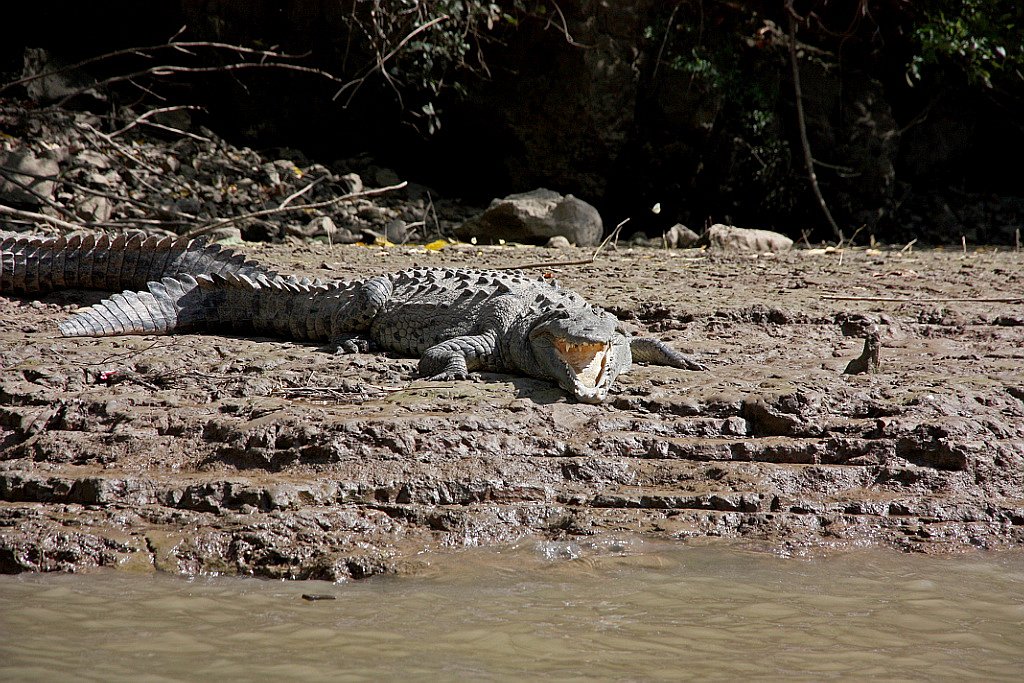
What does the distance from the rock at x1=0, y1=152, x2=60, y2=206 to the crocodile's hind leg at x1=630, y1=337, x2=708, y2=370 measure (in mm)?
5862

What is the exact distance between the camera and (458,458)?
11.5 ft

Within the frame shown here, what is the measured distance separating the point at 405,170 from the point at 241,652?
9.68 metres

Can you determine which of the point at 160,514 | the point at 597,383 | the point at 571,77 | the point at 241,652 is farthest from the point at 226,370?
the point at 571,77

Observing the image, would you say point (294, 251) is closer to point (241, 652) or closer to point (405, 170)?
point (405, 170)

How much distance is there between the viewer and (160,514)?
315 cm

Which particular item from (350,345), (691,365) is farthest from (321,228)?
(691,365)

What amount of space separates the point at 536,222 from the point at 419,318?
12.8 feet

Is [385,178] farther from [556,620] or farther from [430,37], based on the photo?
[556,620]

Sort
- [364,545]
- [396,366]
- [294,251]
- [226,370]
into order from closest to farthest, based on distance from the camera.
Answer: [364,545] < [226,370] < [396,366] < [294,251]

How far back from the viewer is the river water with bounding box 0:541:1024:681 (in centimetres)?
231

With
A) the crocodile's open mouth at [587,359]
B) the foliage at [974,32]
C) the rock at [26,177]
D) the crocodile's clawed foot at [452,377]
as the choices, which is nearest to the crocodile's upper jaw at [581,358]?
the crocodile's open mouth at [587,359]

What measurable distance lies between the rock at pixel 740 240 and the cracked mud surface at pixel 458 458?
3909mm

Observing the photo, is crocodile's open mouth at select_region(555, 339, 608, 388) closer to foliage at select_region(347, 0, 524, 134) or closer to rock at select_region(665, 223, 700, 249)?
rock at select_region(665, 223, 700, 249)

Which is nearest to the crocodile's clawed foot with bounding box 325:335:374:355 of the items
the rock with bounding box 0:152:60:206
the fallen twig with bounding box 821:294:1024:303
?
the fallen twig with bounding box 821:294:1024:303
